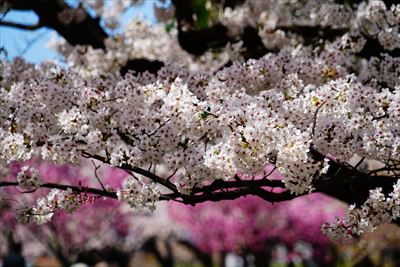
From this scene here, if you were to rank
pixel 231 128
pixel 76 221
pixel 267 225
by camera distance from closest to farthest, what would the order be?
pixel 231 128, pixel 267 225, pixel 76 221

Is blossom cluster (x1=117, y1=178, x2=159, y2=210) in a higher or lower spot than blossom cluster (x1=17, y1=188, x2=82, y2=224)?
lower

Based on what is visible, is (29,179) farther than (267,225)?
No

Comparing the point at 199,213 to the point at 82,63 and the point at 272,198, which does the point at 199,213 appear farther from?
the point at 272,198

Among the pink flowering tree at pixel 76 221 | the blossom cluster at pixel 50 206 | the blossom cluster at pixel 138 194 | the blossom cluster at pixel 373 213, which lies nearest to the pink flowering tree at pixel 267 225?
the pink flowering tree at pixel 76 221

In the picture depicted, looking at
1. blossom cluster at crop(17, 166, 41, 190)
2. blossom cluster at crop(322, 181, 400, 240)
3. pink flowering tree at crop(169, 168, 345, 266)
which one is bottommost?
blossom cluster at crop(322, 181, 400, 240)

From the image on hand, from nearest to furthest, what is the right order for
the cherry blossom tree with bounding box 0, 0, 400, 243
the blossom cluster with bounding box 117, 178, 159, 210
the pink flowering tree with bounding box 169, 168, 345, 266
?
the cherry blossom tree with bounding box 0, 0, 400, 243 → the blossom cluster with bounding box 117, 178, 159, 210 → the pink flowering tree with bounding box 169, 168, 345, 266

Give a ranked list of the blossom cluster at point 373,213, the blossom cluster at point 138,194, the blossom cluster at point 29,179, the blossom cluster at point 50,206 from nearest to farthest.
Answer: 1. the blossom cluster at point 373,213
2. the blossom cluster at point 138,194
3. the blossom cluster at point 50,206
4. the blossom cluster at point 29,179

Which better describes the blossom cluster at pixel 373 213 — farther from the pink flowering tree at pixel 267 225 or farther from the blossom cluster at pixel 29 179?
the pink flowering tree at pixel 267 225

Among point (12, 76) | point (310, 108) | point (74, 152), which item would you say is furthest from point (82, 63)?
point (310, 108)

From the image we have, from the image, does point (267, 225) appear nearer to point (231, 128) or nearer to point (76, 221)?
point (76, 221)

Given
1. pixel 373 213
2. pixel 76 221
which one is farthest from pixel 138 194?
pixel 76 221

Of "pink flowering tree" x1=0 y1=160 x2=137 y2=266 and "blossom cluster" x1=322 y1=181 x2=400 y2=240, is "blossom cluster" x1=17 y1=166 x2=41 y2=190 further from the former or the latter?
"pink flowering tree" x1=0 y1=160 x2=137 y2=266

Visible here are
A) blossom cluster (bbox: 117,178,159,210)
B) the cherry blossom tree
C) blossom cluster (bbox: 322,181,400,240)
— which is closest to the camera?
the cherry blossom tree

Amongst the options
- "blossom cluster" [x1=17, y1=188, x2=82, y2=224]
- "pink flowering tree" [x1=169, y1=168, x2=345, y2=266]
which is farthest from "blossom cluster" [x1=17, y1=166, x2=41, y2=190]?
"pink flowering tree" [x1=169, y1=168, x2=345, y2=266]
